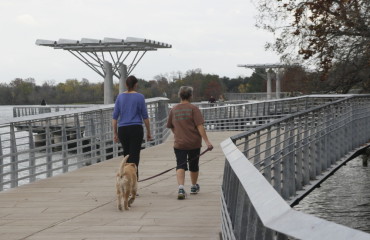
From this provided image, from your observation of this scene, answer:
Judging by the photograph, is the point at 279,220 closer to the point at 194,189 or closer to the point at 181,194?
the point at 181,194

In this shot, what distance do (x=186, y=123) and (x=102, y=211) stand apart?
5.12 feet

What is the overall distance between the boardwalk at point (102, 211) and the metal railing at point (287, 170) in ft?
2.74

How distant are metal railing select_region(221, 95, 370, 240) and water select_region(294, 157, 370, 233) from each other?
529 centimetres

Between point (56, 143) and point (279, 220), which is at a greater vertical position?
point (279, 220)

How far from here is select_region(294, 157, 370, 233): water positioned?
77.6 ft

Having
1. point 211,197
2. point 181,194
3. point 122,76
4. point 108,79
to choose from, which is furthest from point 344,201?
point 122,76

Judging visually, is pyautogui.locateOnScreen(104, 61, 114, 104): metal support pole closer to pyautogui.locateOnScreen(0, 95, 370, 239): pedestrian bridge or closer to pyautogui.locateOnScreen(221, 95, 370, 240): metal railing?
pyautogui.locateOnScreen(221, 95, 370, 240): metal railing

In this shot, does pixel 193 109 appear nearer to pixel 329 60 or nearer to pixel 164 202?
pixel 164 202

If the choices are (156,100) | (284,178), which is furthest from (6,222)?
(156,100)

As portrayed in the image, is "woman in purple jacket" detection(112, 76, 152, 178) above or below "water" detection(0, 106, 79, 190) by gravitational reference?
above

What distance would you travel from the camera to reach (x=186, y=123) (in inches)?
393

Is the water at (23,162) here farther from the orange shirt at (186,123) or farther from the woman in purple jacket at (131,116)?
the orange shirt at (186,123)

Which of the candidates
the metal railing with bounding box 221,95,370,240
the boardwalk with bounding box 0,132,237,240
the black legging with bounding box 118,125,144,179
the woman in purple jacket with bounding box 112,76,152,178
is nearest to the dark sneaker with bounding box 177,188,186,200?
the boardwalk with bounding box 0,132,237,240

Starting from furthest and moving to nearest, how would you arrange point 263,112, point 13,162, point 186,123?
point 263,112 < point 13,162 < point 186,123
